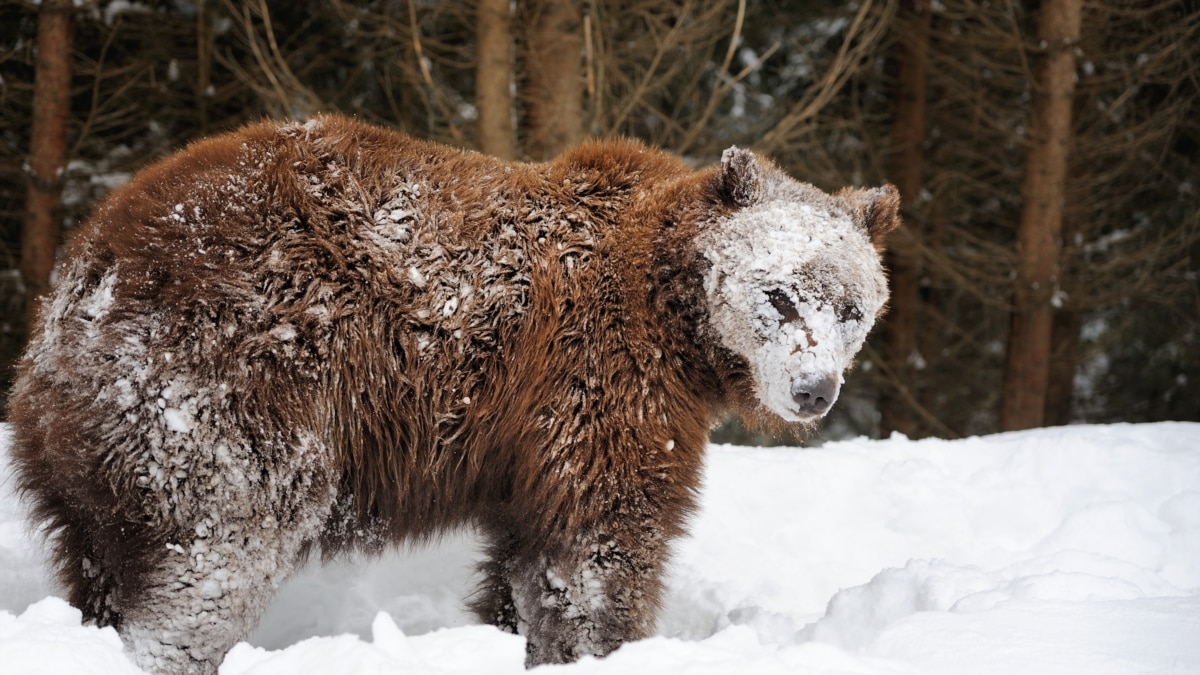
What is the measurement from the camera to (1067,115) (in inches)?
416

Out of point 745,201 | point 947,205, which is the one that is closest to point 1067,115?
point 947,205

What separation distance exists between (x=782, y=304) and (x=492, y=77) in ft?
16.5

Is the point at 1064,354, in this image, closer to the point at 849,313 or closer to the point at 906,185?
the point at 906,185

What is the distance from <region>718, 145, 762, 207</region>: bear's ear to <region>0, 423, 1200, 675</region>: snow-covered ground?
4.88ft

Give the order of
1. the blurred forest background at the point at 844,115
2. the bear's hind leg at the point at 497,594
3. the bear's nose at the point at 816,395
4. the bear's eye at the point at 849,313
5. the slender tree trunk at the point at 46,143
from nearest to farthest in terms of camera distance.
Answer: the bear's nose at the point at 816,395, the bear's eye at the point at 849,313, the bear's hind leg at the point at 497,594, the blurred forest background at the point at 844,115, the slender tree trunk at the point at 46,143

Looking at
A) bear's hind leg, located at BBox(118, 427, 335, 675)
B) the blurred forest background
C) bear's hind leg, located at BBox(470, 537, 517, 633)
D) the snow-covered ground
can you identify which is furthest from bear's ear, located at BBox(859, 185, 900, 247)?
the blurred forest background

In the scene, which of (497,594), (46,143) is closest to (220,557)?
(497,594)

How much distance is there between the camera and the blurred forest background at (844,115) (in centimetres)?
894

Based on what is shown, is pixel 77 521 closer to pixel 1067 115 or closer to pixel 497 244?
pixel 497 244

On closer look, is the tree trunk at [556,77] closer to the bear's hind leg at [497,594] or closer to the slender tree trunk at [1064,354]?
the bear's hind leg at [497,594]

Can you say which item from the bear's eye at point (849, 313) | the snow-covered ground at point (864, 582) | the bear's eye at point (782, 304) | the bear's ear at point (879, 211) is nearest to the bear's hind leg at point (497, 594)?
the snow-covered ground at point (864, 582)

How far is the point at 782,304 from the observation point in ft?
13.4

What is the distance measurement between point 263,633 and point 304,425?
2073 mm

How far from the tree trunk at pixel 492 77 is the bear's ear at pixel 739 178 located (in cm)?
434
